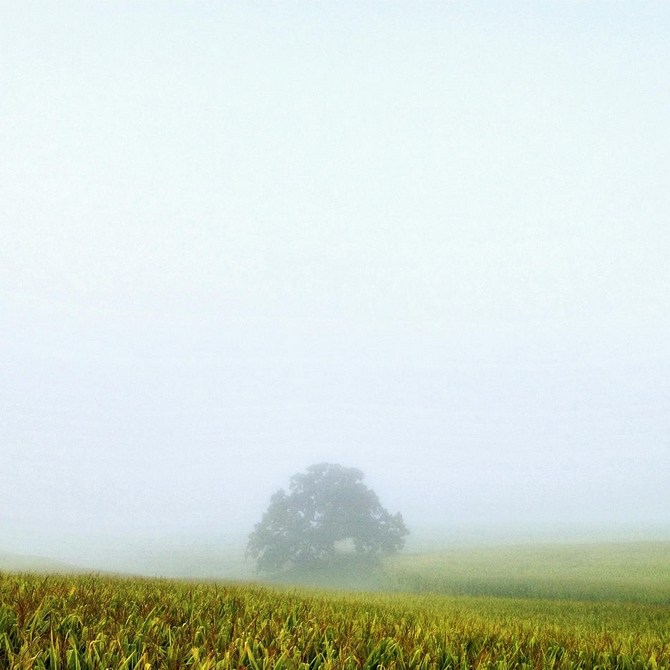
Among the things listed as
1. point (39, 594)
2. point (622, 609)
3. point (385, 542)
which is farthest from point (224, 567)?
point (39, 594)

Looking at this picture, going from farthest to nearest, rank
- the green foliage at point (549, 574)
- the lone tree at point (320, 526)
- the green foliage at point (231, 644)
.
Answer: the lone tree at point (320, 526), the green foliage at point (549, 574), the green foliage at point (231, 644)

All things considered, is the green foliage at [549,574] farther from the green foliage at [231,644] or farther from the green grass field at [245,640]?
the green foliage at [231,644]

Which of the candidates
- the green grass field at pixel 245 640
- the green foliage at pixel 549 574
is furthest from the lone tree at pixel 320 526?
the green grass field at pixel 245 640

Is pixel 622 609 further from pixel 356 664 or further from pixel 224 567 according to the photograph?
pixel 224 567

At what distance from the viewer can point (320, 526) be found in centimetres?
4841

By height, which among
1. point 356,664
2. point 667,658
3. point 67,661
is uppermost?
point 67,661

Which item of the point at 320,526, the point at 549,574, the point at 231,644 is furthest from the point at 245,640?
the point at 320,526

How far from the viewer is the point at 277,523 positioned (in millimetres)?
48125

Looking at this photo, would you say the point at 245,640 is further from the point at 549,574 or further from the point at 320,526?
the point at 320,526

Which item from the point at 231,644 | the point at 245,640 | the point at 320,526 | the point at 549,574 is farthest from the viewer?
the point at 320,526

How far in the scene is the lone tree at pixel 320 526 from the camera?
4679 centimetres

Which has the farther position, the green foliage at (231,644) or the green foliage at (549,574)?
the green foliage at (549,574)

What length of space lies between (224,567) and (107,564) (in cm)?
2524

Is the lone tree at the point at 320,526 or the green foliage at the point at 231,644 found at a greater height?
the green foliage at the point at 231,644
